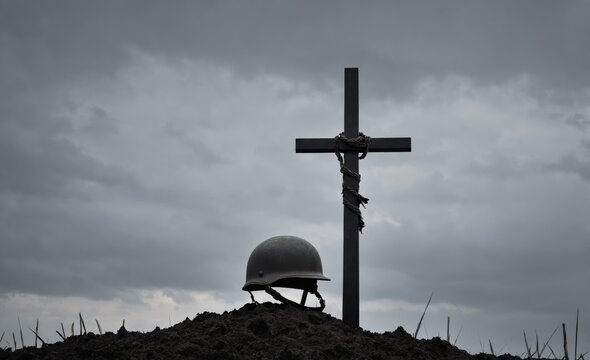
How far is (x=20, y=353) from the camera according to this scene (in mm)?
9797

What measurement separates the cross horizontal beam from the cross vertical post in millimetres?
284

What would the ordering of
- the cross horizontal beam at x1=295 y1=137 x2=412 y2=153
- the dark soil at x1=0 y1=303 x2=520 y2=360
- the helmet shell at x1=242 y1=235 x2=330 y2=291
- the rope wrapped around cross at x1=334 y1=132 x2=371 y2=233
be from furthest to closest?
the cross horizontal beam at x1=295 y1=137 x2=412 y2=153
the rope wrapped around cross at x1=334 y1=132 x2=371 y2=233
the helmet shell at x1=242 y1=235 x2=330 y2=291
the dark soil at x1=0 y1=303 x2=520 y2=360

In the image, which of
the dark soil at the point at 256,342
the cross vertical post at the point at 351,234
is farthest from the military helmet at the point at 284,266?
the cross vertical post at the point at 351,234

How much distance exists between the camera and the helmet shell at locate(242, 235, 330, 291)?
10.5m

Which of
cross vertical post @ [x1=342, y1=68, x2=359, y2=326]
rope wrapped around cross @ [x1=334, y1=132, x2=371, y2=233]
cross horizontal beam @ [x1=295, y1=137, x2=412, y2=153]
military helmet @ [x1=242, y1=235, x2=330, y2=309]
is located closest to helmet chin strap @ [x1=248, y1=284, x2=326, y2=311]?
military helmet @ [x1=242, y1=235, x2=330, y2=309]

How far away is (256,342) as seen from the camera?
364 inches

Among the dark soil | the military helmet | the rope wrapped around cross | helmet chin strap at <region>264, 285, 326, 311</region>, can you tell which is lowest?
the dark soil

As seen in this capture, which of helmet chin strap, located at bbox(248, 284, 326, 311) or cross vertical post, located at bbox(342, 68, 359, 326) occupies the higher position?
cross vertical post, located at bbox(342, 68, 359, 326)

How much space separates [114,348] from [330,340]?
9.66ft

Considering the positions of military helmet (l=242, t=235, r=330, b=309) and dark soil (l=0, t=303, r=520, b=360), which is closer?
dark soil (l=0, t=303, r=520, b=360)

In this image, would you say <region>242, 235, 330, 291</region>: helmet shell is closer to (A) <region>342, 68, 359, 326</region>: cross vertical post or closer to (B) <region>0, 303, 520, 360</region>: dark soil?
(B) <region>0, 303, 520, 360</region>: dark soil

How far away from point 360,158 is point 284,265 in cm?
245

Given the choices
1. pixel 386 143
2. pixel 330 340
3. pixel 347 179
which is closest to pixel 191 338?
pixel 330 340

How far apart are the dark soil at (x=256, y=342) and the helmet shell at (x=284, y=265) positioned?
416mm
